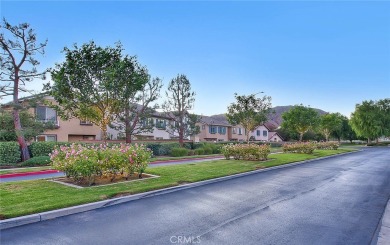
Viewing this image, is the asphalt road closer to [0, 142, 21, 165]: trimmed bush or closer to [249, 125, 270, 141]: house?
[0, 142, 21, 165]: trimmed bush

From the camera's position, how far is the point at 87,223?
21.9ft

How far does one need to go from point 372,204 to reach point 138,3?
48.4 ft

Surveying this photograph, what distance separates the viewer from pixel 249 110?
104ft

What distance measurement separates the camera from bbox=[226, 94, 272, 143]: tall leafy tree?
31672 mm

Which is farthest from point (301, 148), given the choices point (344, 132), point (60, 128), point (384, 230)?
point (344, 132)

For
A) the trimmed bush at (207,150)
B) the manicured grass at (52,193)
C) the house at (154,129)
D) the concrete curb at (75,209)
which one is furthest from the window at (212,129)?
the concrete curb at (75,209)

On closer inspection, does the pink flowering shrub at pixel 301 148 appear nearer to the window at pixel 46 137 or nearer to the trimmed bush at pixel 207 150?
the trimmed bush at pixel 207 150

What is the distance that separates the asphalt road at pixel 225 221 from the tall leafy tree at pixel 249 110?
21143mm

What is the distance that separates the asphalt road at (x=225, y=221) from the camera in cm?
576

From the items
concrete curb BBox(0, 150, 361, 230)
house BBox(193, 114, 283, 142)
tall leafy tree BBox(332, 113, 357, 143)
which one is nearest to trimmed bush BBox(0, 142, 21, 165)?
concrete curb BBox(0, 150, 361, 230)

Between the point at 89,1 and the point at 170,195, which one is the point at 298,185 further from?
the point at 89,1

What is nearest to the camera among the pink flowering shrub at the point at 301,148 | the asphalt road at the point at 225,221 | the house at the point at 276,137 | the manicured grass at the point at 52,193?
the asphalt road at the point at 225,221

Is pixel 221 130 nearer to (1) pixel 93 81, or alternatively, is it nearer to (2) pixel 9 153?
(2) pixel 9 153

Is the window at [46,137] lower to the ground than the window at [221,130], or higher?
lower
